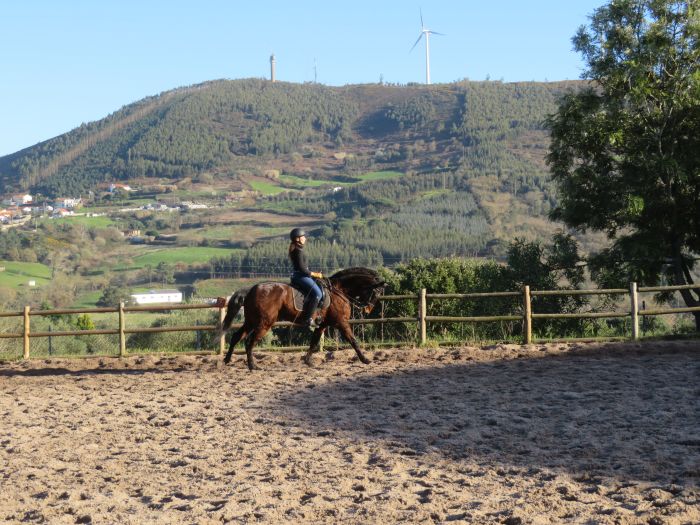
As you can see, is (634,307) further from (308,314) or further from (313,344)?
(308,314)

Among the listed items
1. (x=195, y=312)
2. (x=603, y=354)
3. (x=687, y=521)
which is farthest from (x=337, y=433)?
(x=195, y=312)

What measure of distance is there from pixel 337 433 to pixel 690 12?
17622mm

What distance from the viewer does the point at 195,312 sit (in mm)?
46625

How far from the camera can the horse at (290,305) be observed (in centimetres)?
1509

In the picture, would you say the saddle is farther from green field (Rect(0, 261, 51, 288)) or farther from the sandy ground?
green field (Rect(0, 261, 51, 288))

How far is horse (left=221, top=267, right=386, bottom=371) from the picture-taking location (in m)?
15.1

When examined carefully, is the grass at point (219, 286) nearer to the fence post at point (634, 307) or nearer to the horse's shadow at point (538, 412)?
the fence post at point (634, 307)

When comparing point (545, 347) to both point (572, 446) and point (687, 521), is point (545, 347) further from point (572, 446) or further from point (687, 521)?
point (687, 521)

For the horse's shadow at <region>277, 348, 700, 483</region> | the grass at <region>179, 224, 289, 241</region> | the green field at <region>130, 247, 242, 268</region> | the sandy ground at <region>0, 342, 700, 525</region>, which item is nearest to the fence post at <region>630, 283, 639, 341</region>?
the sandy ground at <region>0, 342, 700, 525</region>

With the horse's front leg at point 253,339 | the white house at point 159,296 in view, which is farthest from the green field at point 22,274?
the horse's front leg at point 253,339

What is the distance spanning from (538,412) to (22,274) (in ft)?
Answer: 319

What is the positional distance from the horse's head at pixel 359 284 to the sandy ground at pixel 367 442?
1.27 metres

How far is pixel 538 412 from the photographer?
11.0 meters

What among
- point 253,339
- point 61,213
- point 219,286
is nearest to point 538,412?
point 253,339
